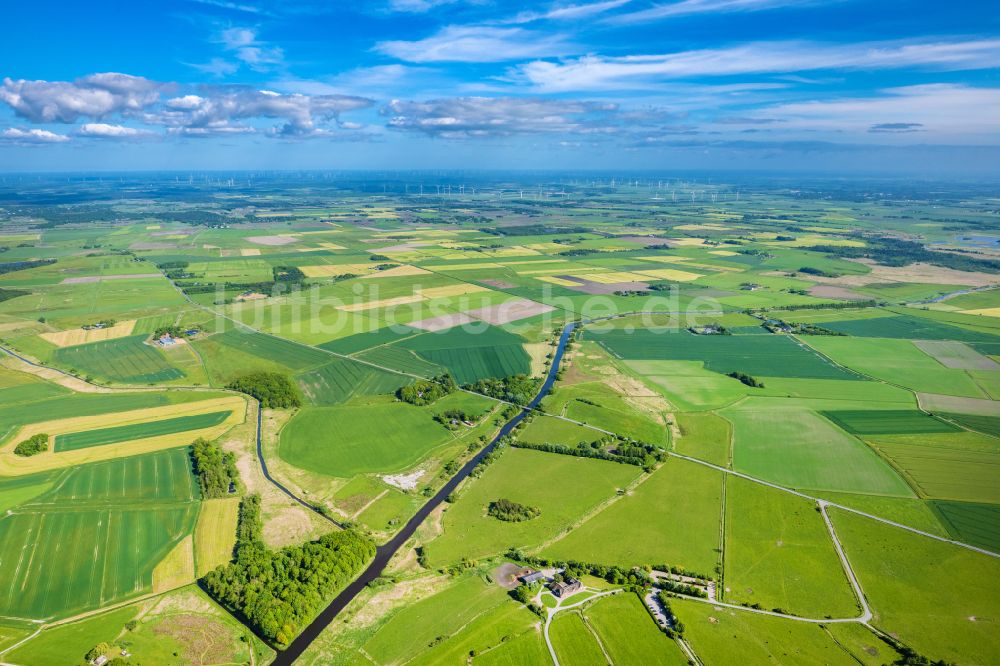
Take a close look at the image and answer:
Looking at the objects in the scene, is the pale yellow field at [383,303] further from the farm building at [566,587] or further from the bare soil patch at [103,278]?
the farm building at [566,587]

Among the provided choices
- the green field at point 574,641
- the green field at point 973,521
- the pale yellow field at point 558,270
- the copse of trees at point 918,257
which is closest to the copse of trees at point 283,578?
the green field at point 574,641

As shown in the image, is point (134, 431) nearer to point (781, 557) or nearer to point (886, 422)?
point (781, 557)

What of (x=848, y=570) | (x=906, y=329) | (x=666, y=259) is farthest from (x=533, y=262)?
(x=848, y=570)

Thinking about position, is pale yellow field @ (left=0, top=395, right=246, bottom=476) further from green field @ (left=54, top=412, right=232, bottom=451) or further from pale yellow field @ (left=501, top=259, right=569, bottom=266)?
pale yellow field @ (left=501, top=259, right=569, bottom=266)

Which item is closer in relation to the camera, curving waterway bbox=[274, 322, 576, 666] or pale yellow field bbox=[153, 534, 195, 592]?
Result: curving waterway bbox=[274, 322, 576, 666]

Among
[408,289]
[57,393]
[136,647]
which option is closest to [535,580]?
[136,647]

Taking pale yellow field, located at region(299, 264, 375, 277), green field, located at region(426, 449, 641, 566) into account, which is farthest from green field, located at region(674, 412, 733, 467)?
pale yellow field, located at region(299, 264, 375, 277)

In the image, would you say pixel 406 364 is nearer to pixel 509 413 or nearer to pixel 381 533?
pixel 509 413
